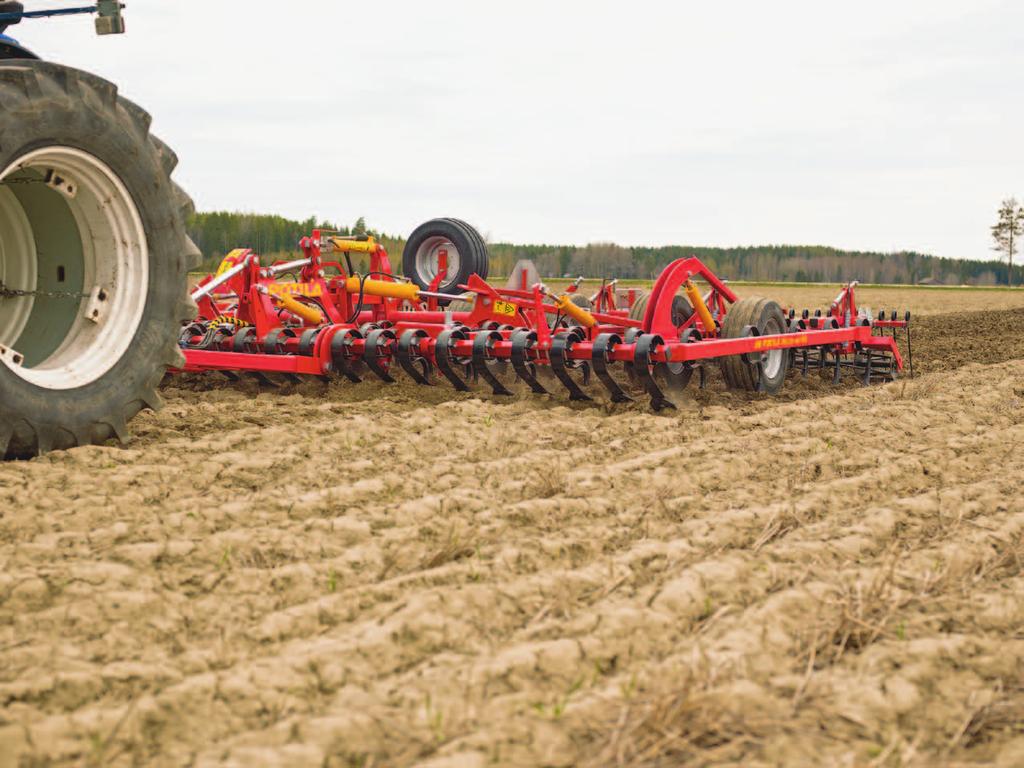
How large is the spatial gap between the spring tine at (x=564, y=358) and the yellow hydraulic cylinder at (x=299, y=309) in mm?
1979

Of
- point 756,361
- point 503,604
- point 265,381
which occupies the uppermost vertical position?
point 756,361

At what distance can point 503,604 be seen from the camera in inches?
113

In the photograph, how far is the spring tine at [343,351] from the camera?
7.12 meters

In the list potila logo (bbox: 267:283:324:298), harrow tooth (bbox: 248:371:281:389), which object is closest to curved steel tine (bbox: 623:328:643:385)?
harrow tooth (bbox: 248:371:281:389)

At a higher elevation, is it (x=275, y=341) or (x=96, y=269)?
(x=96, y=269)

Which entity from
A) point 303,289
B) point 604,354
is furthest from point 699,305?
point 303,289

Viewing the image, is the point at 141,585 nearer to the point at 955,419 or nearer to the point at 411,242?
the point at 955,419

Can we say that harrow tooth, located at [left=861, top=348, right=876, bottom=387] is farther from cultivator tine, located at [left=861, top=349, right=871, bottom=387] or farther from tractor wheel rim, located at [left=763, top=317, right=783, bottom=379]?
tractor wheel rim, located at [left=763, top=317, right=783, bottom=379]

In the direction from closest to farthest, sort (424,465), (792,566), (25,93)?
(792,566) → (25,93) → (424,465)

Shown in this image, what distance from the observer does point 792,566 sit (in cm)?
329

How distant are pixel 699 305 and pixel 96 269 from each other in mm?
4531

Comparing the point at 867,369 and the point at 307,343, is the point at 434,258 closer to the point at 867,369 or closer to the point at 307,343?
the point at 307,343

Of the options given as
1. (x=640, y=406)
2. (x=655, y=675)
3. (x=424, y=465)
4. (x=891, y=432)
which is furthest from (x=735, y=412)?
(x=655, y=675)

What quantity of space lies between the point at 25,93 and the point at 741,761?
133 inches
